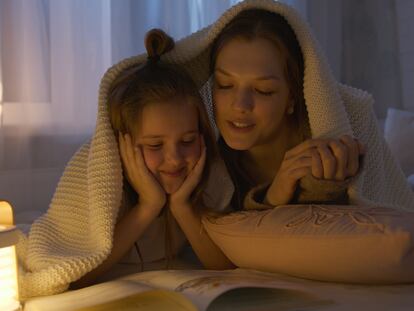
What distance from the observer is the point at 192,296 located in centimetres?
72

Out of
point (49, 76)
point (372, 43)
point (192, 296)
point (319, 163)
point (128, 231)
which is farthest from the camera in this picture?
point (372, 43)

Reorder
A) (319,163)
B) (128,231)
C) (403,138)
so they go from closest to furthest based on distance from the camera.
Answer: (319,163)
(128,231)
(403,138)

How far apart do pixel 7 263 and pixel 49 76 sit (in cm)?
114

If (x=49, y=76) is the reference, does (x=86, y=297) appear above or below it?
below

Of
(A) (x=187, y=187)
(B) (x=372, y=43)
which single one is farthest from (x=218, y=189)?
(B) (x=372, y=43)

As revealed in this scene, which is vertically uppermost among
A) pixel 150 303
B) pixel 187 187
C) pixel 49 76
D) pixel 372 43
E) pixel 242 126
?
pixel 372 43

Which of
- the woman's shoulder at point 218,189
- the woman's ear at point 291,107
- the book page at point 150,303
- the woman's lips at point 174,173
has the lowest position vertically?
the book page at point 150,303

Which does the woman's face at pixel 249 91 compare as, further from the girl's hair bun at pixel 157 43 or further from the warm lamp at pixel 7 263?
the warm lamp at pixel 7 263

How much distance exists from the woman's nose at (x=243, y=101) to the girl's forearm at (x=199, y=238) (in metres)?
0.20

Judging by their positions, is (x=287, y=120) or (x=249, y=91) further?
(x=287, y=120)

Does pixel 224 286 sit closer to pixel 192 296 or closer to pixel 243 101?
pixel 192 296

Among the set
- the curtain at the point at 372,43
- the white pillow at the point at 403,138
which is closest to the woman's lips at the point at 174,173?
the white pillow at the point at 403,138

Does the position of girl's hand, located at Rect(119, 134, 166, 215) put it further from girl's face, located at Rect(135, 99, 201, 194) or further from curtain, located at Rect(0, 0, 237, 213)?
curtain, located at Rect(0, 0, 237, 213)

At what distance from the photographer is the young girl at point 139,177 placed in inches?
39.1
